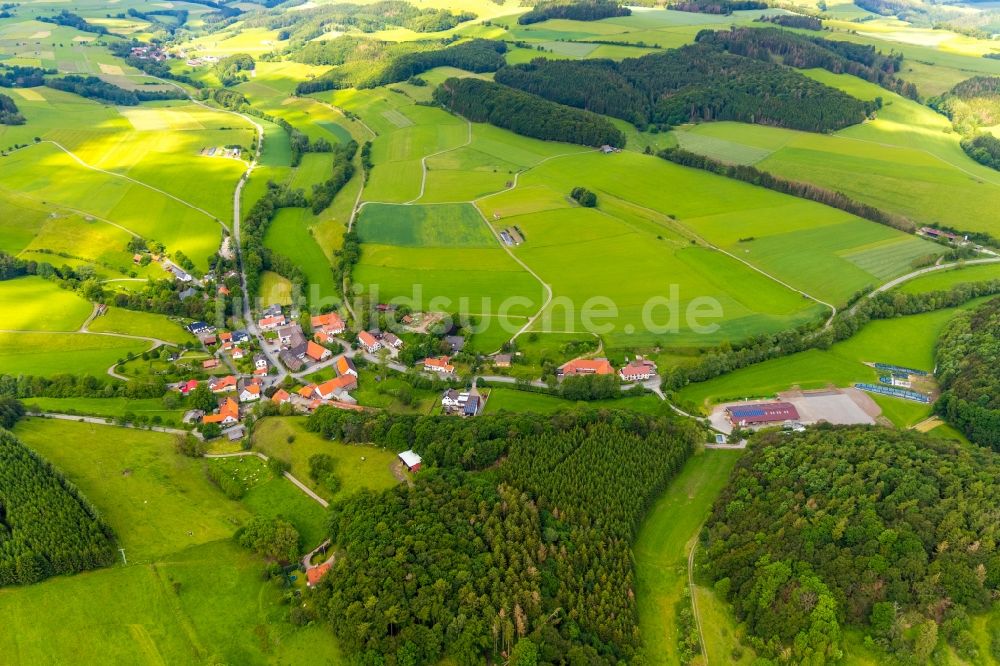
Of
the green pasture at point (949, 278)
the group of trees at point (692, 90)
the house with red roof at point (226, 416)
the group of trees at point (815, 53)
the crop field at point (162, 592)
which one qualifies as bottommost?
the crop field at point (162, 592)

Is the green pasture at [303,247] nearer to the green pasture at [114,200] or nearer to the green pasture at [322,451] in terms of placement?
the green pasture at [114,200]

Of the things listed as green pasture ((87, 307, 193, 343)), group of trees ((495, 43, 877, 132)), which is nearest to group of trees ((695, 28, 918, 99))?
group of trees ((495, 43, 877, 132))

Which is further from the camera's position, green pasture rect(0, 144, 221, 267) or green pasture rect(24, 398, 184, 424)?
green pasture rect(0, 144, 221, 267)

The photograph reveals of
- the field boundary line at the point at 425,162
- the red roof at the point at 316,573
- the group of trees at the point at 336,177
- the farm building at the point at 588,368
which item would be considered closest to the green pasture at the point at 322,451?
the red roof at the point at 316,573

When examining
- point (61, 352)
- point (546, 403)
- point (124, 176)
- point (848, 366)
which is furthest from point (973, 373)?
point (124, 176)

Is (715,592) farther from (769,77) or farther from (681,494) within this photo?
(769,77)

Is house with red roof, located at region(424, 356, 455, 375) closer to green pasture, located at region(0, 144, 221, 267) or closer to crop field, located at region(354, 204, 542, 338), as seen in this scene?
crop field, located at region(354, 204, 542, 338)

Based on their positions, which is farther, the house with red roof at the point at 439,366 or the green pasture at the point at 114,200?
the green pasture at the point at 114,200

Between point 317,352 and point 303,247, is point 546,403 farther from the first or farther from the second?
point 303,247
